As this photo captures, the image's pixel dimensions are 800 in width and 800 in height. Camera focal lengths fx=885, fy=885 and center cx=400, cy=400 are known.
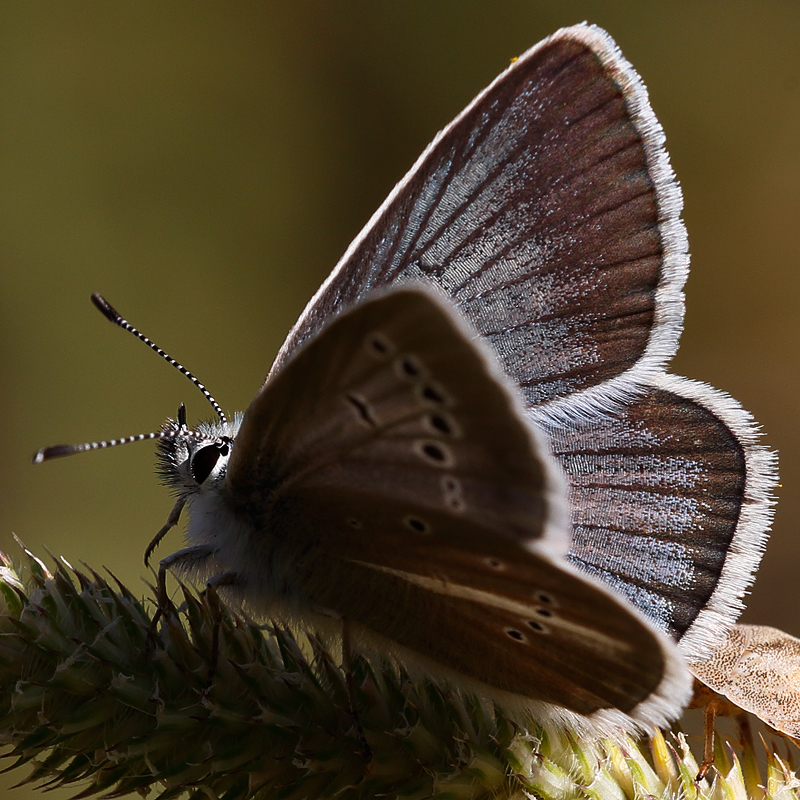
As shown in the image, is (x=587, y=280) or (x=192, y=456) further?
(x=587, y=280)

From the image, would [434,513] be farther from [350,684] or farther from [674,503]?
[674,503]

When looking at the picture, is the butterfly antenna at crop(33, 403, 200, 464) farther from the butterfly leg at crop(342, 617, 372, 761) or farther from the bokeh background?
the bokeh background

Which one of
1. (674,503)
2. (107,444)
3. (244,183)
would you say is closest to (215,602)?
(107,444)

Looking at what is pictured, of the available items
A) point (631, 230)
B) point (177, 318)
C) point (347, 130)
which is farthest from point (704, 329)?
point (631, 230)

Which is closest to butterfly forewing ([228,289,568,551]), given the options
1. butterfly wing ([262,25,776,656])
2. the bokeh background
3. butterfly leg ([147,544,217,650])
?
butterfly leg ([147,544,217,650])

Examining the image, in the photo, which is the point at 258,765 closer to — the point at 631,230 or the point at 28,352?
the point at 631,230

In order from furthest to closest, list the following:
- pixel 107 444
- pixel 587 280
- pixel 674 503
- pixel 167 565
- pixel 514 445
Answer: pixel 587 280
pixel 674 503
pixel 167 565
pixel 107 444
pixel 514 445

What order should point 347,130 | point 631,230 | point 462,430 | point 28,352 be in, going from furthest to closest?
point 347,130, point 28,352, point 631,230, point 462,430
